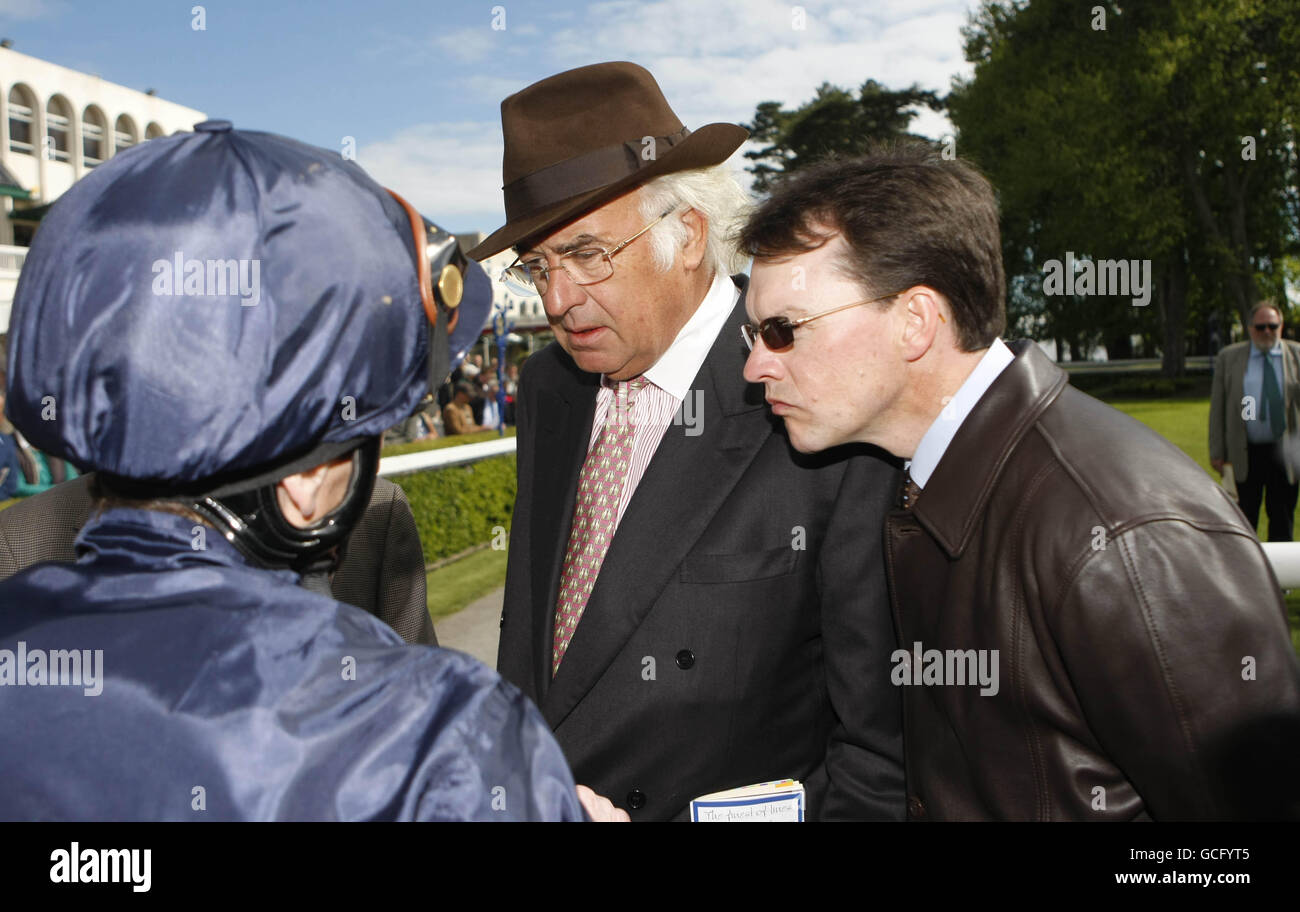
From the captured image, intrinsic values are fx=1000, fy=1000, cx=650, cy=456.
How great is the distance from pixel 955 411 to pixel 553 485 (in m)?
1.10

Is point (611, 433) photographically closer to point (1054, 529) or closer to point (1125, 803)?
point (1054, 529)

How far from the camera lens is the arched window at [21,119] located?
3797 centimetres

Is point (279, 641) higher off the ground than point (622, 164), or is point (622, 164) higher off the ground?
point (622, 164)

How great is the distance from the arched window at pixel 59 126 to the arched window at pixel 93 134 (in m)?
0.70

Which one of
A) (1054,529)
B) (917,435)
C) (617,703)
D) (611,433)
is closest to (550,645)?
(617,703)

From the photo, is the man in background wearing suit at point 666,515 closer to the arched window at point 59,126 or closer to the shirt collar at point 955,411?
the shirt collar at point 955,411

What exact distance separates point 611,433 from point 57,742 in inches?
69.2

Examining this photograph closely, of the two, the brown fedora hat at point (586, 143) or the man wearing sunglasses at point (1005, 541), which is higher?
the brown fedora hat at point (586, 143)

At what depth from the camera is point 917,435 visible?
2121 millimetres

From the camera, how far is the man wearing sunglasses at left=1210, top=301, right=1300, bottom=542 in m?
8.02
